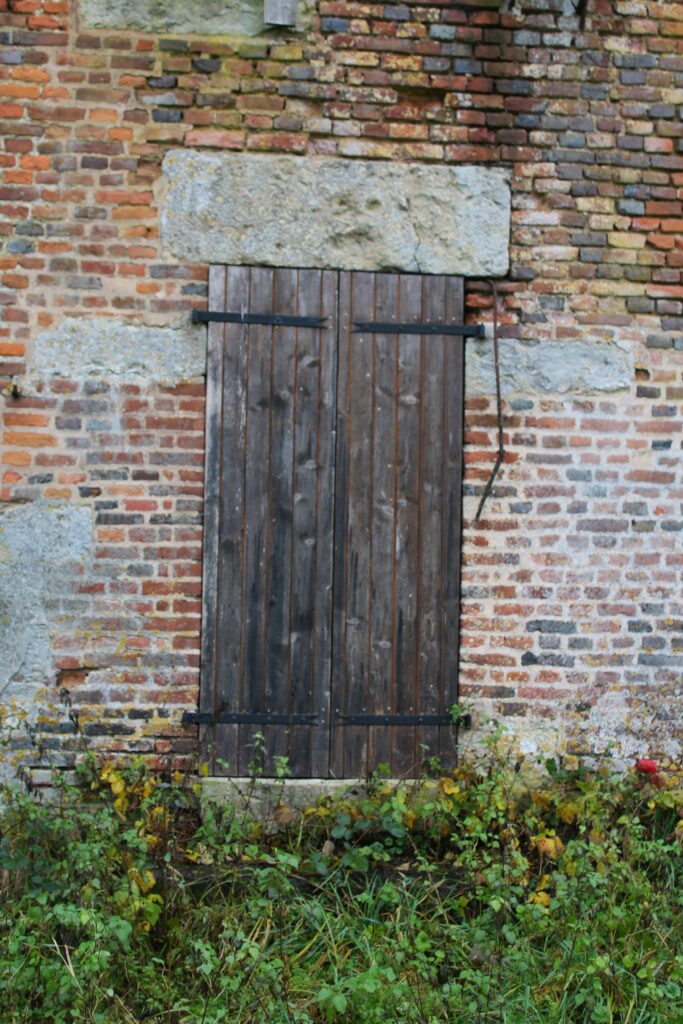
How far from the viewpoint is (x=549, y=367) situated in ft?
15.3

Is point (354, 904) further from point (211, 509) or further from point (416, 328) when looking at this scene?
point (416, 328)

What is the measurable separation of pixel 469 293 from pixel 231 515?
151cm

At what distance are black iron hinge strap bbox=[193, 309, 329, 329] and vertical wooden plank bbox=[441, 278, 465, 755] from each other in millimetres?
607

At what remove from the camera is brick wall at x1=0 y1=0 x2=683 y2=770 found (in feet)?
14.7

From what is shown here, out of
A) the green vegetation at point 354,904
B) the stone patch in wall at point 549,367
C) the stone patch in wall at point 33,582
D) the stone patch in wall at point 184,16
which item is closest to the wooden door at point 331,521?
the stone patch in wall at point 549,367

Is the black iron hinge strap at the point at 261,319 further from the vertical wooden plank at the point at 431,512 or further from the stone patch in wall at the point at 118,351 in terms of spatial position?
the vertical wooden plank at the point at 431,512

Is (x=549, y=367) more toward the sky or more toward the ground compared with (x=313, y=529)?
more toward the sky

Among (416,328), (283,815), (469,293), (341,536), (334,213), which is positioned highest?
(334,213)

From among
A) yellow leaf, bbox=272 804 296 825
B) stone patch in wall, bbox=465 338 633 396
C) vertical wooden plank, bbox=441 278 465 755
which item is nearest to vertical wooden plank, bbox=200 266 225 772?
yellow leaf, bbox=272 804 296 825

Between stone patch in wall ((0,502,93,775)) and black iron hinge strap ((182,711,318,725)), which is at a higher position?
stone patch in wall ((0,502,93,775))

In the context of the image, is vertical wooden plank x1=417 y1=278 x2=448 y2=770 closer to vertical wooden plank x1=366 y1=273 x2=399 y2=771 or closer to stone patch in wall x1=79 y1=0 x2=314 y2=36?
vertical wooden plank x1=366 y1=273 x2=399 y2=771

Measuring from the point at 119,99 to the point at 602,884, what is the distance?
3.89 meters

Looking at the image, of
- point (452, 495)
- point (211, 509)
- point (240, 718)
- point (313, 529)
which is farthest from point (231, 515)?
point (452, 495)

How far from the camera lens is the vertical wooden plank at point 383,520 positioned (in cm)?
455
